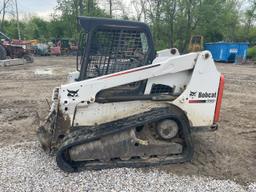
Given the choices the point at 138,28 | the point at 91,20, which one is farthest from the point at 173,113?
the point at 91,20

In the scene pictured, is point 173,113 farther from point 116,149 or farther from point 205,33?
point 205,33

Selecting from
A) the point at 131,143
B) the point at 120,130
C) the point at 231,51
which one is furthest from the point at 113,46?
the point at 231,51

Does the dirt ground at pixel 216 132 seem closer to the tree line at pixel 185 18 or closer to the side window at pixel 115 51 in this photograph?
the side window at pixel 115 51

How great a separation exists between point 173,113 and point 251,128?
8.39 feet

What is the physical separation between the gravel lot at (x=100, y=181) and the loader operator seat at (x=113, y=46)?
1.35 meters

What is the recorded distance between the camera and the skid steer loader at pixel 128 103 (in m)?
3.37

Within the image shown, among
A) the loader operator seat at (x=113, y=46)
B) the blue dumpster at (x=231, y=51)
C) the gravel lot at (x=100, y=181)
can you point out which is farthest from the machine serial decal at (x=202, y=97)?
the blue dumpster at (x=231, y=51)

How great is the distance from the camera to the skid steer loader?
3365 mm

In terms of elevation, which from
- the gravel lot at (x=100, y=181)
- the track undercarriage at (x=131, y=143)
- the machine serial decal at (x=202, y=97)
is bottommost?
the gravel lot at (x=100, y=181)

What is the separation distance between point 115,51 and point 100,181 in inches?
68.2

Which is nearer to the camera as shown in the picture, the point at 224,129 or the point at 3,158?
the point at 3,158

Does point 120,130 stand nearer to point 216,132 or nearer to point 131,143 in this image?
point 131,143

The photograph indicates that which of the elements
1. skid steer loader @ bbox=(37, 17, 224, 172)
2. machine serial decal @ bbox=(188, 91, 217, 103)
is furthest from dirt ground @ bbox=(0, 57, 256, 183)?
machine serial decal @ bbox=(188, 91, 217, 103)

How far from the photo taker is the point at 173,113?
3420mm
